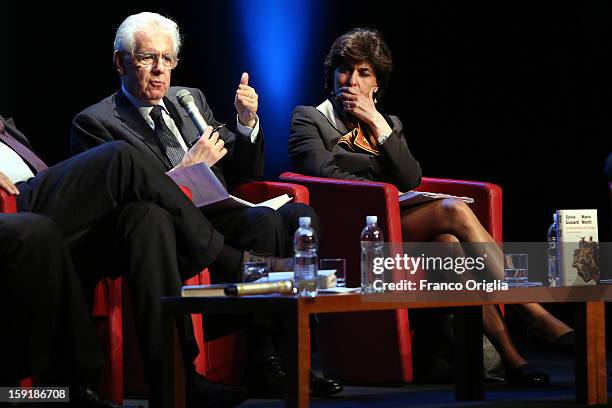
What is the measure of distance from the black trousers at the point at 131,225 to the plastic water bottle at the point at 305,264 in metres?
0.29

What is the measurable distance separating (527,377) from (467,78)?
6.48 ft

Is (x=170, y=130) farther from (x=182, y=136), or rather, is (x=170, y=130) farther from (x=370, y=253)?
(x=370, y=253)

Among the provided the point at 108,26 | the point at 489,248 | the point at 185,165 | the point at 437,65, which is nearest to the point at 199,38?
the point at 108,26

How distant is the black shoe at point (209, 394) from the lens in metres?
2.25

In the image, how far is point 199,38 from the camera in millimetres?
4504

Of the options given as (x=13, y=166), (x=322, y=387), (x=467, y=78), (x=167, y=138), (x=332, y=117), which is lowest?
(x=322, y=387)

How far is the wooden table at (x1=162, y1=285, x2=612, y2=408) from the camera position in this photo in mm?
1980

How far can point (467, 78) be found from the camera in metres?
4.67

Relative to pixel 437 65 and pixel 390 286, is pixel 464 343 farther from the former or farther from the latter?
pixel 437 65

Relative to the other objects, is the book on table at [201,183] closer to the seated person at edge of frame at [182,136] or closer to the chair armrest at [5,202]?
the seated person at edge of frame at [182,136]

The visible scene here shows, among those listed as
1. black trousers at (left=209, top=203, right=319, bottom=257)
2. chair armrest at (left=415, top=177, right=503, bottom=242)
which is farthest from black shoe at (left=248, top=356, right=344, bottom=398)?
chair armrest at (left=415, top=177, right=503, bottom=242)

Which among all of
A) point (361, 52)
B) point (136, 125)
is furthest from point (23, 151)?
point (361, 52)

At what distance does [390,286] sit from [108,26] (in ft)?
7.16

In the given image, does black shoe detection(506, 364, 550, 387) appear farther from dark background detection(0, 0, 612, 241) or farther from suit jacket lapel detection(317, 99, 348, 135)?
dark background detection(0, 0, 612, 241)
